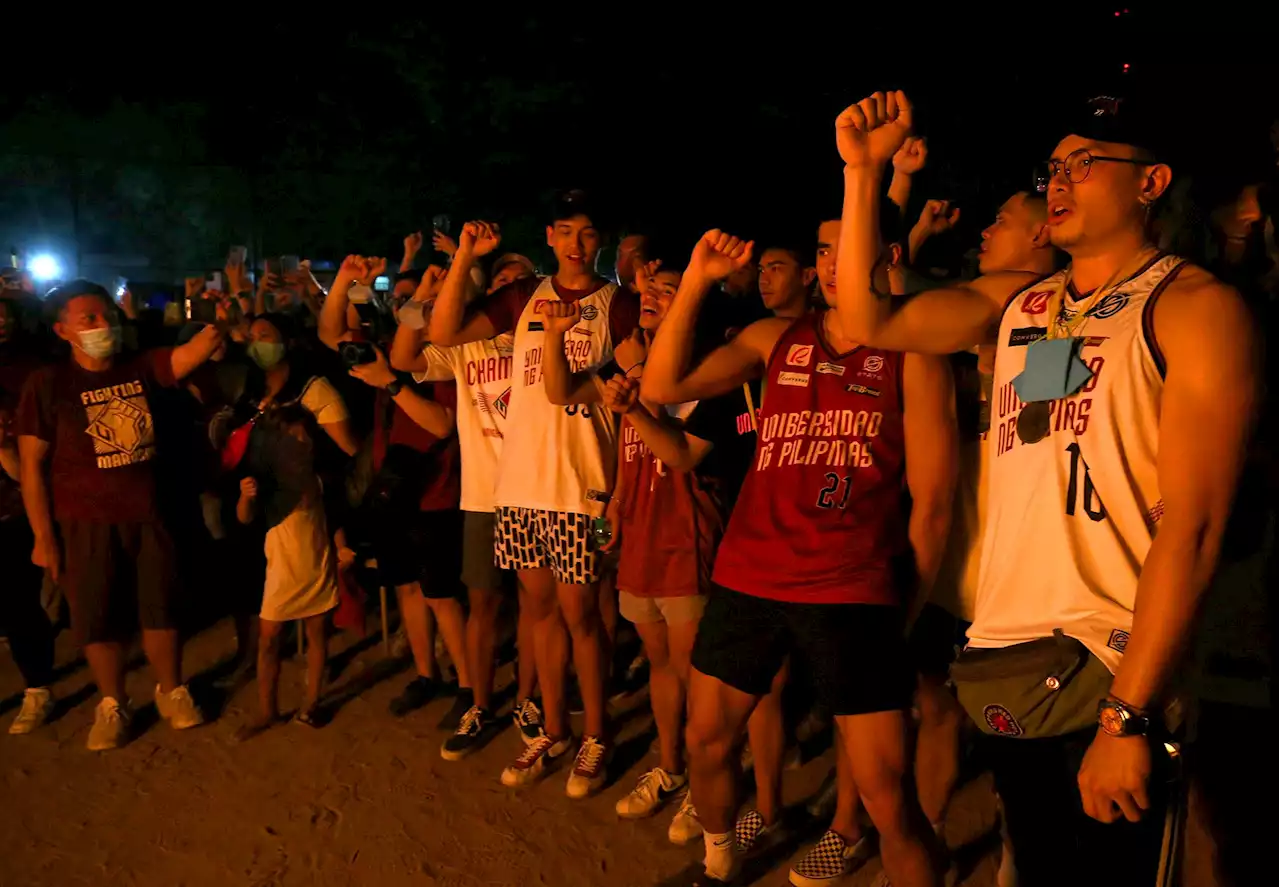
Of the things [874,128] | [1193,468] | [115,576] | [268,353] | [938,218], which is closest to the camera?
[1193,468]

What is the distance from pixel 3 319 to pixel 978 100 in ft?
33.3

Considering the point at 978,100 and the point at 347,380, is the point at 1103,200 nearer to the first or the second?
the point at 347,380

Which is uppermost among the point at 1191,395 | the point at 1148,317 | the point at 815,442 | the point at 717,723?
the point at 1148,317

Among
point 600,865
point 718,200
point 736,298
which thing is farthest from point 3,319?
point 718,200

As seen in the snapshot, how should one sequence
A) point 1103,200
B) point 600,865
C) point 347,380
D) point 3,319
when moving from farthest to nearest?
point 347,380
point 3,319
point 600,865
point 1103,200

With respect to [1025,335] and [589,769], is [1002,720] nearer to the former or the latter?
[1025,335]

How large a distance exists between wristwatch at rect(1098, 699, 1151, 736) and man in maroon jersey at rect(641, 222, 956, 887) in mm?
990

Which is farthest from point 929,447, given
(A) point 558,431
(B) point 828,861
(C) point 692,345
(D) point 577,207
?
(D) point 577,207

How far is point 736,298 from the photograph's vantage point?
4.92 metres

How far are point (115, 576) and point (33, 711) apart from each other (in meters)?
0.95

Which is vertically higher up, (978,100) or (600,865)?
(978,100)

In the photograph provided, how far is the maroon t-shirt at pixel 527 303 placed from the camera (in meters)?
4.59

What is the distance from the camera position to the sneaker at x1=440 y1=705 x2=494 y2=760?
508cm

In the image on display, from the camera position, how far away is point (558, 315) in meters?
4.08
